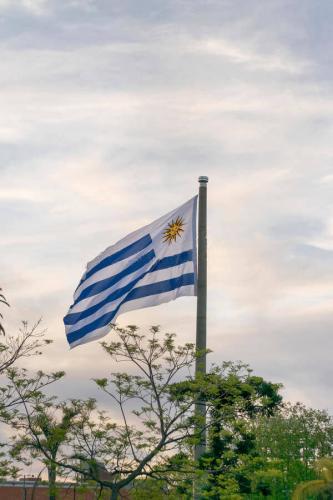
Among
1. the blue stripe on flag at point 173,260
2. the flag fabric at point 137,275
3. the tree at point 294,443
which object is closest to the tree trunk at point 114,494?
the flag fabric at point 137,275

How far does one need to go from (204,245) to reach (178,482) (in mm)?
8804

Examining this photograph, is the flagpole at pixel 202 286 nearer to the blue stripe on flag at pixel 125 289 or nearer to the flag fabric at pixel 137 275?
the flag fabric at pixel 137 275

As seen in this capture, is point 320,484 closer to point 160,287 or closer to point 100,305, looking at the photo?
point 100,305

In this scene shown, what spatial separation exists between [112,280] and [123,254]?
0.95 m

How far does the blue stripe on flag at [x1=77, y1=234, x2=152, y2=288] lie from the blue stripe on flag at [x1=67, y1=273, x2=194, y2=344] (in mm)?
1565

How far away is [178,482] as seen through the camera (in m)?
31.3

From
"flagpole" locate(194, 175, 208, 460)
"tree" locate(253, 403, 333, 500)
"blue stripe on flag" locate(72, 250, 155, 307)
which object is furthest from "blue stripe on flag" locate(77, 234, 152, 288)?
"tree" locate(253, 403, 333, 500)

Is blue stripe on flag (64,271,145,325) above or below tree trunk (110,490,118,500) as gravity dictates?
above

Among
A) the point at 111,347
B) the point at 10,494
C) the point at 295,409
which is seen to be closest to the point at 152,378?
the point at 111,347

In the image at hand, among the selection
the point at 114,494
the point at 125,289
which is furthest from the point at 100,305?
the point at 114,494

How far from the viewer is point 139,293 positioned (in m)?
29.3

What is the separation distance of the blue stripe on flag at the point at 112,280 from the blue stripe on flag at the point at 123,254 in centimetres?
38

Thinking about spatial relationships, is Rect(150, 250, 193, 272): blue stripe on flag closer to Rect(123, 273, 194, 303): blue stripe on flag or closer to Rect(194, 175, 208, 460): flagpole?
Rect(123, 273, 194, 303): blue stripe on flag

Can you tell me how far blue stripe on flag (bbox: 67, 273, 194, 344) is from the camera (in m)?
28.2
